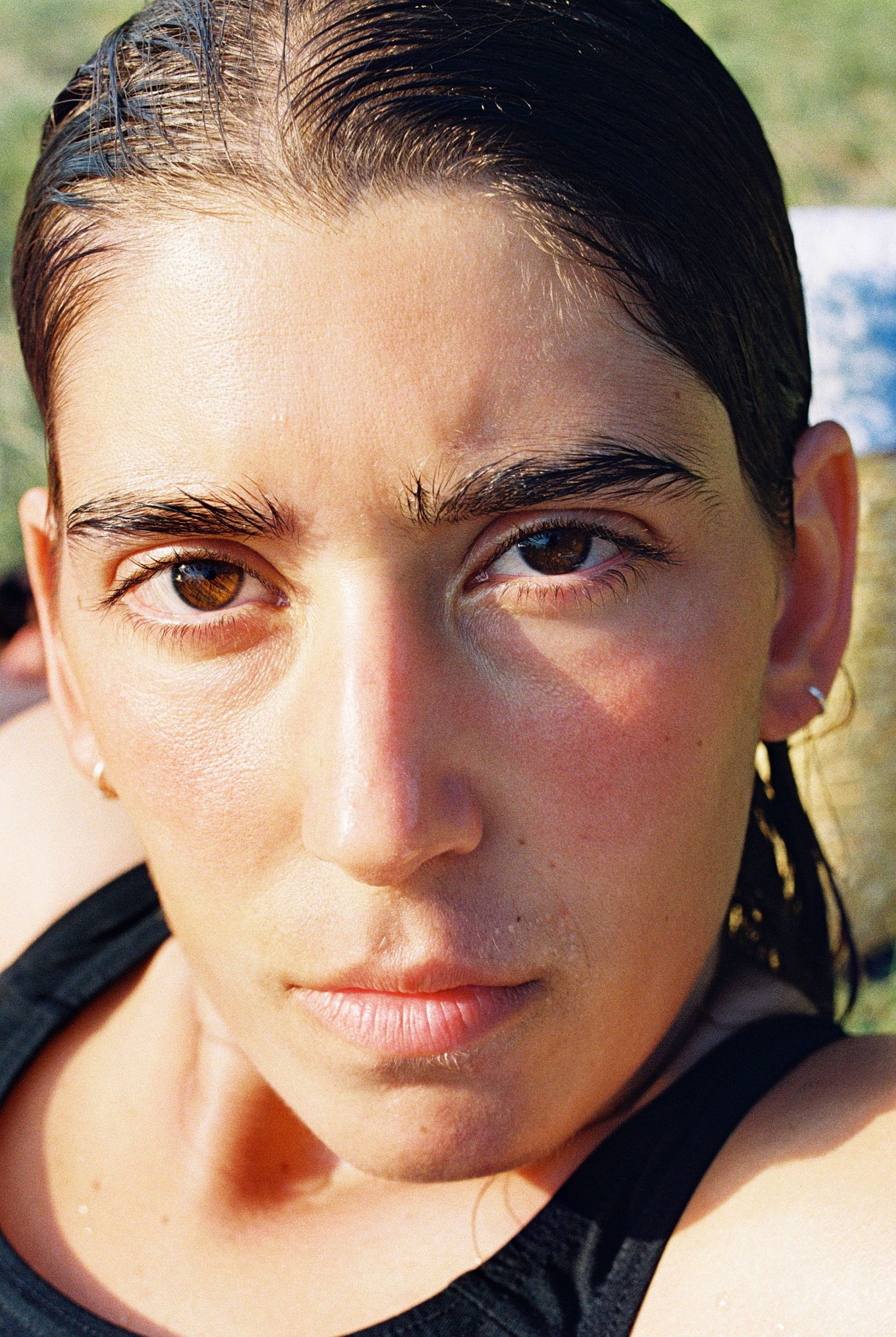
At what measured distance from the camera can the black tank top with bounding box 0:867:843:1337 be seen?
1.55 m

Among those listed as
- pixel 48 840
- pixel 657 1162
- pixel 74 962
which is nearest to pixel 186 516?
pixel 657 1162

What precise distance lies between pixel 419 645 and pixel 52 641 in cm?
84

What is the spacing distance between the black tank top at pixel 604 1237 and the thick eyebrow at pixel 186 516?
34.8 inches

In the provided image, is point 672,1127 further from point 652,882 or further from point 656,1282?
point 652,882

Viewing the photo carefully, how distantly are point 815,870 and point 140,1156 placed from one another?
1152 millimetres

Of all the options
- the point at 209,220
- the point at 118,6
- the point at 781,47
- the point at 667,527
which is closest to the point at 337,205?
the point at 209,220

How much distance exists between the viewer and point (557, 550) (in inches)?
57.5

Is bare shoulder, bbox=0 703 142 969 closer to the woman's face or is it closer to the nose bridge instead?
the woman's face

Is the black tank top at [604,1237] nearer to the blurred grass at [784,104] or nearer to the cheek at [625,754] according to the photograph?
the cheek at [625,754]

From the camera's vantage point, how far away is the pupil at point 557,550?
145cm

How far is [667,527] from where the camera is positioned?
4.85ft

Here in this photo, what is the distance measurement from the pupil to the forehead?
0.12m

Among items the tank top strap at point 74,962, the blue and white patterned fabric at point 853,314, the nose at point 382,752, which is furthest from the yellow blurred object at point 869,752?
the nose at point 382,752

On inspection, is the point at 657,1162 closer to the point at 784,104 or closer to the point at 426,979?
the point at 426,979
